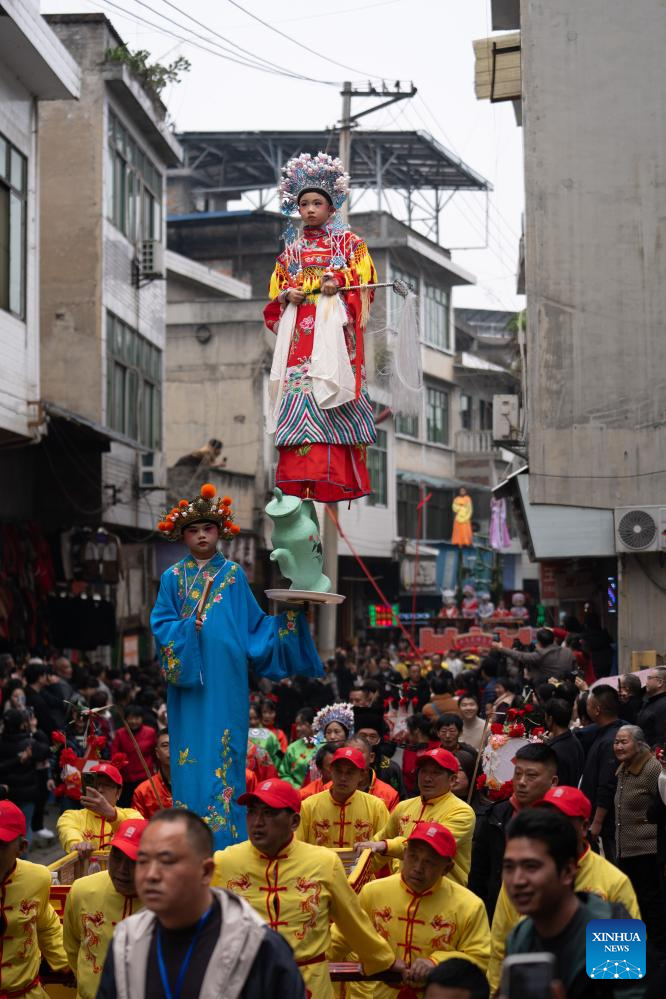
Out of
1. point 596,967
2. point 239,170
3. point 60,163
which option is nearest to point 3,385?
point 60,163

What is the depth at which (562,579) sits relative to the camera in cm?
2133

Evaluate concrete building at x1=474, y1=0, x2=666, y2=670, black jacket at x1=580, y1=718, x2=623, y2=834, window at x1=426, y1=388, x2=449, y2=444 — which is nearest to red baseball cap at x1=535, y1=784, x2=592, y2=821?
black jacket at x1=580, y1=718, x2=623, y2=834

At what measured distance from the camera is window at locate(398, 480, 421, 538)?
42.3 meters

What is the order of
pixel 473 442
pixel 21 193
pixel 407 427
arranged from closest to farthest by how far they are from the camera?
pixel 21 193 → pixel 407 427 → pixel 473 442

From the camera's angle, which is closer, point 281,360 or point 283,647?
point 283,647

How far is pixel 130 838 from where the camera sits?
5.80m

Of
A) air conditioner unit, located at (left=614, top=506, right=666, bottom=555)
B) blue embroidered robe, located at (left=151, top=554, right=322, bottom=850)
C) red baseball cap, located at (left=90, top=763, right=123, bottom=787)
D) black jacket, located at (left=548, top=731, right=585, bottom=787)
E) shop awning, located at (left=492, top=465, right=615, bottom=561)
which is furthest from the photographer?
shop awning, located at (left=492, top=465, right=615, bottom=561)

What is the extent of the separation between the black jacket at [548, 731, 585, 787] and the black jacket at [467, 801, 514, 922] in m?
1.51

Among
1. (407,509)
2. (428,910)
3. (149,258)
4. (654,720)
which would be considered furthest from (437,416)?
(428,910)

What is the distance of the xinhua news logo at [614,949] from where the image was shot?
13.3 feet

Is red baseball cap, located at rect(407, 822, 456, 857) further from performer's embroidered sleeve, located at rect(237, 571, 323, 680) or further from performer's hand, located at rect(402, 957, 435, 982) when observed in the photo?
performer's embroidered sleeve, located at rect(237, 571, 323, 680)

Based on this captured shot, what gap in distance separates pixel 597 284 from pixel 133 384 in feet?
36.5

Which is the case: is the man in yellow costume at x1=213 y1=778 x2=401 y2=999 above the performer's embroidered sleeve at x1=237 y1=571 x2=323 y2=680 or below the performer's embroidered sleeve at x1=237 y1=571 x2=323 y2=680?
below

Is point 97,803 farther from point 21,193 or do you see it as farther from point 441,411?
point 441,411
